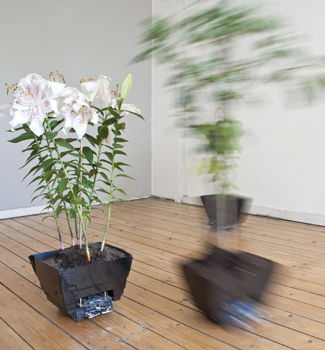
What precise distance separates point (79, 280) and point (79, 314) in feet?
0.54

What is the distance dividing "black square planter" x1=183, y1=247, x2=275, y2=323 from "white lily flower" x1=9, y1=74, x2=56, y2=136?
0.68 m

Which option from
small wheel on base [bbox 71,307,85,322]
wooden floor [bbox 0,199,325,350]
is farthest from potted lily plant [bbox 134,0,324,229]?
small wheel on base [bbox 71,307,85,322]

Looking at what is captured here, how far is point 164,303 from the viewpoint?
1.59m

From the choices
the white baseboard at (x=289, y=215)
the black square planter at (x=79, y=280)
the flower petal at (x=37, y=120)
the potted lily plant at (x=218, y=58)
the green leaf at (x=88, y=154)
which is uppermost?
the potted lily plant at (x=218, y=58)

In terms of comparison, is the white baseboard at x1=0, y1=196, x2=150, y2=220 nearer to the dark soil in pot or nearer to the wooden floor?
the wooden floor

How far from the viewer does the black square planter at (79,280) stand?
134cm

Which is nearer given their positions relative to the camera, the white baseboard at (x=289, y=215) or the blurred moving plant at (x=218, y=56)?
the blurred moving plant at (x=218, y=56)

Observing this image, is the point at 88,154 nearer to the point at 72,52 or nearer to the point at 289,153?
the point at 289,153

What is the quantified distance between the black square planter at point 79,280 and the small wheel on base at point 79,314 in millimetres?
16

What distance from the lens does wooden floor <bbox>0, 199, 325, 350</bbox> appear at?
4.21 ft

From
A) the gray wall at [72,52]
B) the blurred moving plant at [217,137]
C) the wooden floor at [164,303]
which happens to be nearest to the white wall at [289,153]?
the wooden floor at [164,303]

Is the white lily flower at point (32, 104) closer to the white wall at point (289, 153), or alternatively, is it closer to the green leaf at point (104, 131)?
the green leaf at point (104, 131)

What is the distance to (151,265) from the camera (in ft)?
6.77

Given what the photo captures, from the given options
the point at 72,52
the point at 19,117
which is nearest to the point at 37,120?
the point at 19,117
